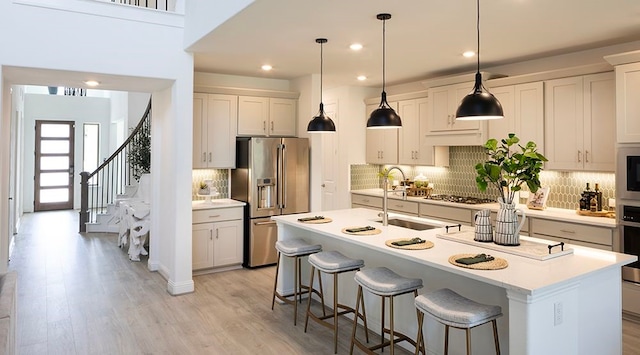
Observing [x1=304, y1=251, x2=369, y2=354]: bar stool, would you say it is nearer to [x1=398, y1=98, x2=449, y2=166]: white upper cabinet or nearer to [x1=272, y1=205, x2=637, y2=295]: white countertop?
[x1=272, y1=205, x2=637, y2=295]: white countertop

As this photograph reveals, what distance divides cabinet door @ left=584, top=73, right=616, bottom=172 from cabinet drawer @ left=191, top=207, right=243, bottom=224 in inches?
157

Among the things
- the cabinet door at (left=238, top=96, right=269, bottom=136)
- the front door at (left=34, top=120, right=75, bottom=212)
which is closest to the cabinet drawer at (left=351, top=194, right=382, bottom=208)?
the cabinet door at (left=238, top=96, right=269, bottom=136)

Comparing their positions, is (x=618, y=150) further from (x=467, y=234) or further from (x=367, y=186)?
(x=367, y=186)

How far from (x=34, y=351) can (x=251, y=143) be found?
317 centimetres

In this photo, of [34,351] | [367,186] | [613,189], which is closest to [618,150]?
[613,189]

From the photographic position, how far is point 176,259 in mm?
4703

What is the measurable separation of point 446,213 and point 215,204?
115 inches

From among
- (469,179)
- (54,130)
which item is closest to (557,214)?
(469,179)

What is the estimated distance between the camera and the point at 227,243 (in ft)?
18.4

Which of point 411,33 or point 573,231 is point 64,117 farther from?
point 573,231

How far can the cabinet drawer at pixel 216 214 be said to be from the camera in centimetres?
534

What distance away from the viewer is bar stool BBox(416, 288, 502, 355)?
229 centimetres

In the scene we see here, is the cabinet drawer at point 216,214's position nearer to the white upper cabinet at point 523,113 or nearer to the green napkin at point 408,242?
the green napkin at point 408,242

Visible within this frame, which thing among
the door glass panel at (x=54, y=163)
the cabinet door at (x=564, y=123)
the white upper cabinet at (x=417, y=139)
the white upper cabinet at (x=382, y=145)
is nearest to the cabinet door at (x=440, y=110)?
the white upper cabinet at (x=417, y=139)
